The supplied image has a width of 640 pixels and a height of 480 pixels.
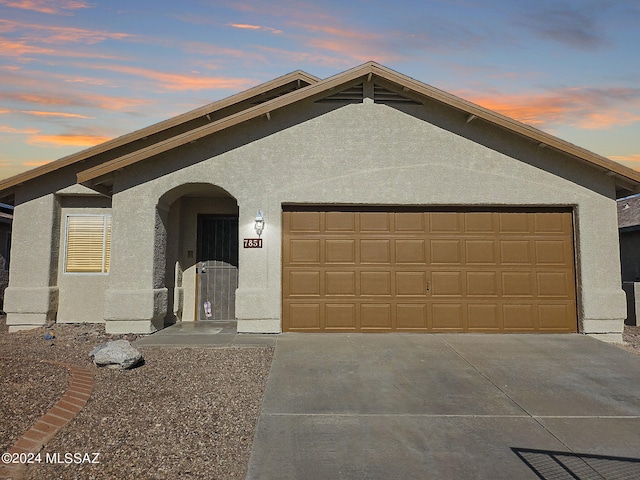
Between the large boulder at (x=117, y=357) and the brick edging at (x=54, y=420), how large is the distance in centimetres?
33

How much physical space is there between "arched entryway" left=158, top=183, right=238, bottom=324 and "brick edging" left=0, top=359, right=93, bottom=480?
4555mm

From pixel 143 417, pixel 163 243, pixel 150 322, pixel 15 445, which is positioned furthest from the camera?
pixel 163 243

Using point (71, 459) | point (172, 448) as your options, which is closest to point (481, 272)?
point (172, 448)

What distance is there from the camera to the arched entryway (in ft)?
33.2

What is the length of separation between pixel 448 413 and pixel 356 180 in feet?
17.5

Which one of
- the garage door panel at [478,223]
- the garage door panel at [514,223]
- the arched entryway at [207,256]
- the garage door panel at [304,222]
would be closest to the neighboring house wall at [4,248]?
the arched entryway at [207,256]

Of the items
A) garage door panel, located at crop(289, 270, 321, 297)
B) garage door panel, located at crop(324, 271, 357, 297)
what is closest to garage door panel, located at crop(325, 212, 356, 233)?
garage door panel, located at crop(324, 271, 357, 297)

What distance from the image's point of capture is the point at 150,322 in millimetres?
8391

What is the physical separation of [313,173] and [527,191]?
15.9ft

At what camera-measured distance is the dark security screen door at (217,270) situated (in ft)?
33.5

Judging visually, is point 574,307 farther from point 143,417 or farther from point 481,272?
point 143,417

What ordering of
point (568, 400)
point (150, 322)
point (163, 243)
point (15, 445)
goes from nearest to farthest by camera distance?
point (15, 445), point (568, 400), point (150, 322), point (163, 243)

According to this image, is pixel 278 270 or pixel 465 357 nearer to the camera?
pixel 465 357

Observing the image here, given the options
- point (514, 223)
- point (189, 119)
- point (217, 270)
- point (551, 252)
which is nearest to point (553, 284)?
point (551, 252)
